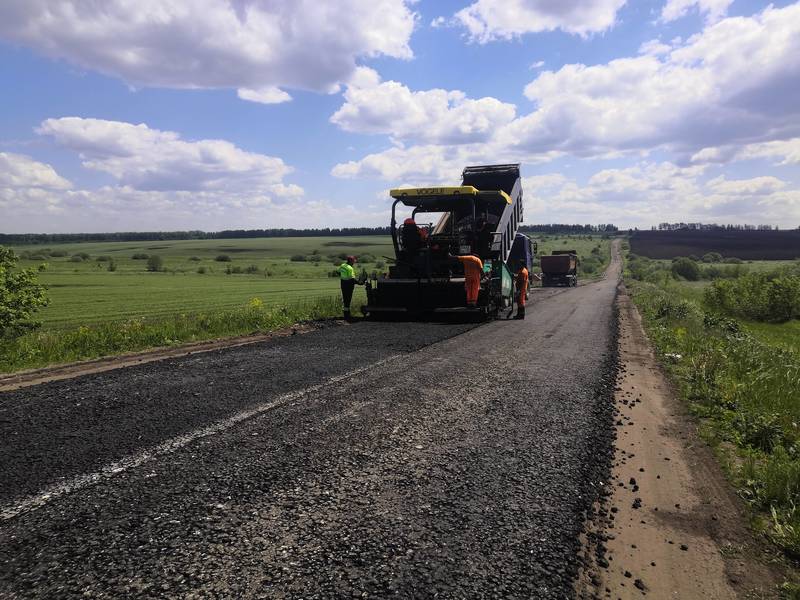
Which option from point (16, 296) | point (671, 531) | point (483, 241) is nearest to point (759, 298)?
point (483, 241)

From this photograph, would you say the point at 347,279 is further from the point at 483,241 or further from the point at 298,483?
the point at 298,483

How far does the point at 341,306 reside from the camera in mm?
15625

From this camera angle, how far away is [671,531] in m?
3.31

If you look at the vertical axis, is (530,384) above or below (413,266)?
below

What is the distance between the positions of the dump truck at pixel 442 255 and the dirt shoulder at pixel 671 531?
816 centimetres

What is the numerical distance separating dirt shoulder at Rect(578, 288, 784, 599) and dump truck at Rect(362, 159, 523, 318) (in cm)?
816

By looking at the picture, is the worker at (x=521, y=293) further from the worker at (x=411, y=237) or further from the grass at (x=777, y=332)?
the grass at (x=777, y=332)

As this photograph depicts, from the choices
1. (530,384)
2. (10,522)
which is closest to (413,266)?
(530,384)

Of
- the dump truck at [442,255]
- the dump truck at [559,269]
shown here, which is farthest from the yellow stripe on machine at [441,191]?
the dump truck at [559,269]

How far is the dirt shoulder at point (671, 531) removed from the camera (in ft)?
8.97

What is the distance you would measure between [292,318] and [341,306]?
7.87 ft

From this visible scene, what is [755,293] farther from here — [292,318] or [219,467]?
[219,467]

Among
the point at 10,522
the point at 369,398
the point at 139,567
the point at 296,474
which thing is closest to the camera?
the point at 139,567

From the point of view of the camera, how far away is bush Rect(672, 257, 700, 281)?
6750cm
